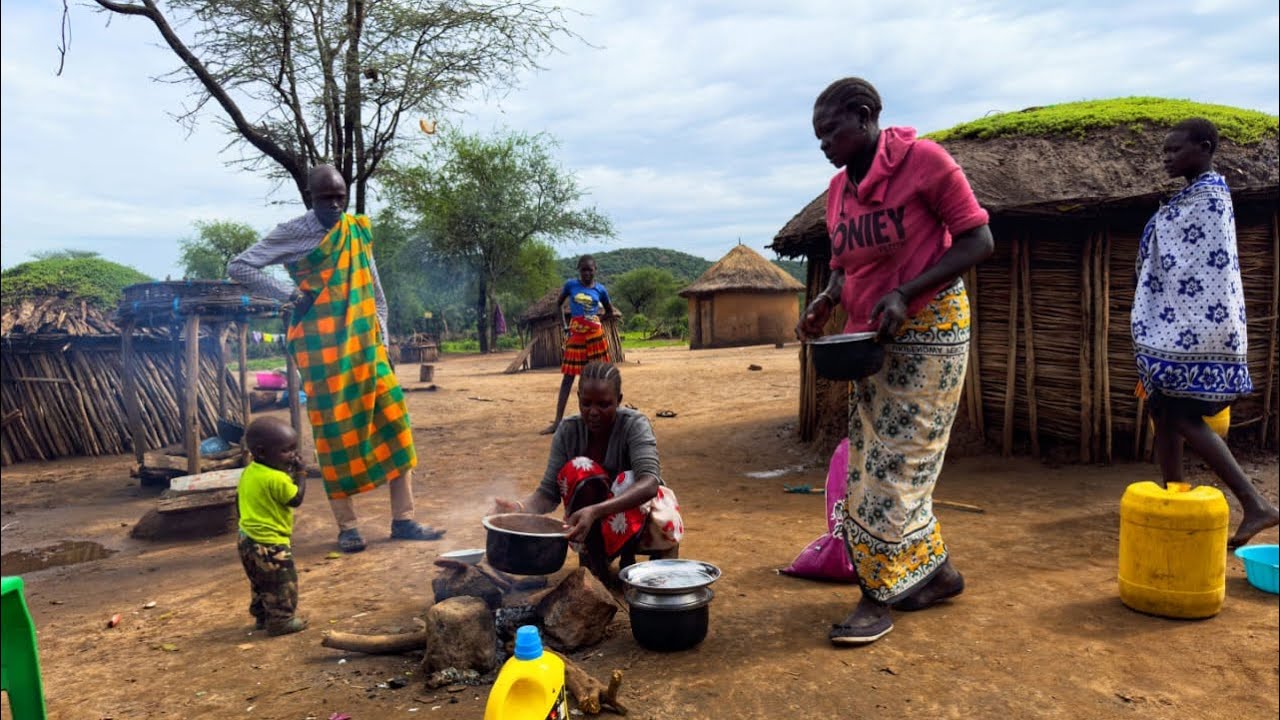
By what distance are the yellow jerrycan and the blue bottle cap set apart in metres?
2.37

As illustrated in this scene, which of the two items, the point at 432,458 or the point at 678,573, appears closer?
the point at 678,573

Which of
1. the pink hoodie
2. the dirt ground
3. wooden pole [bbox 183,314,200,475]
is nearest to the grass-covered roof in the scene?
the dirt ground

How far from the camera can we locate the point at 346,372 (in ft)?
14.1

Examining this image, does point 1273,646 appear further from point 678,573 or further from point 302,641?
point 302,641

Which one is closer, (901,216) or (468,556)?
(901,216)

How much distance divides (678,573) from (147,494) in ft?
19.8

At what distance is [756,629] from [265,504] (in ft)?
6.62

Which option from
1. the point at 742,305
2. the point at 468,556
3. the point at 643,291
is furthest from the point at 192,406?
the point at 643,291

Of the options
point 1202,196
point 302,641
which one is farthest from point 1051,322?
point 302,641

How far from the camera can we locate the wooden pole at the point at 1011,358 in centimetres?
564

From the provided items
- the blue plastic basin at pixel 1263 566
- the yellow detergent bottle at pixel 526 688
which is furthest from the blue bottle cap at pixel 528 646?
the blue plastic basin at pixel 1263 566

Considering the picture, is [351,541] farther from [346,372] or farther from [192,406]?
[192,406]

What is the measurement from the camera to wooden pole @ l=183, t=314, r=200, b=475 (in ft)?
21.2

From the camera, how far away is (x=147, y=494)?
22.5 feet
